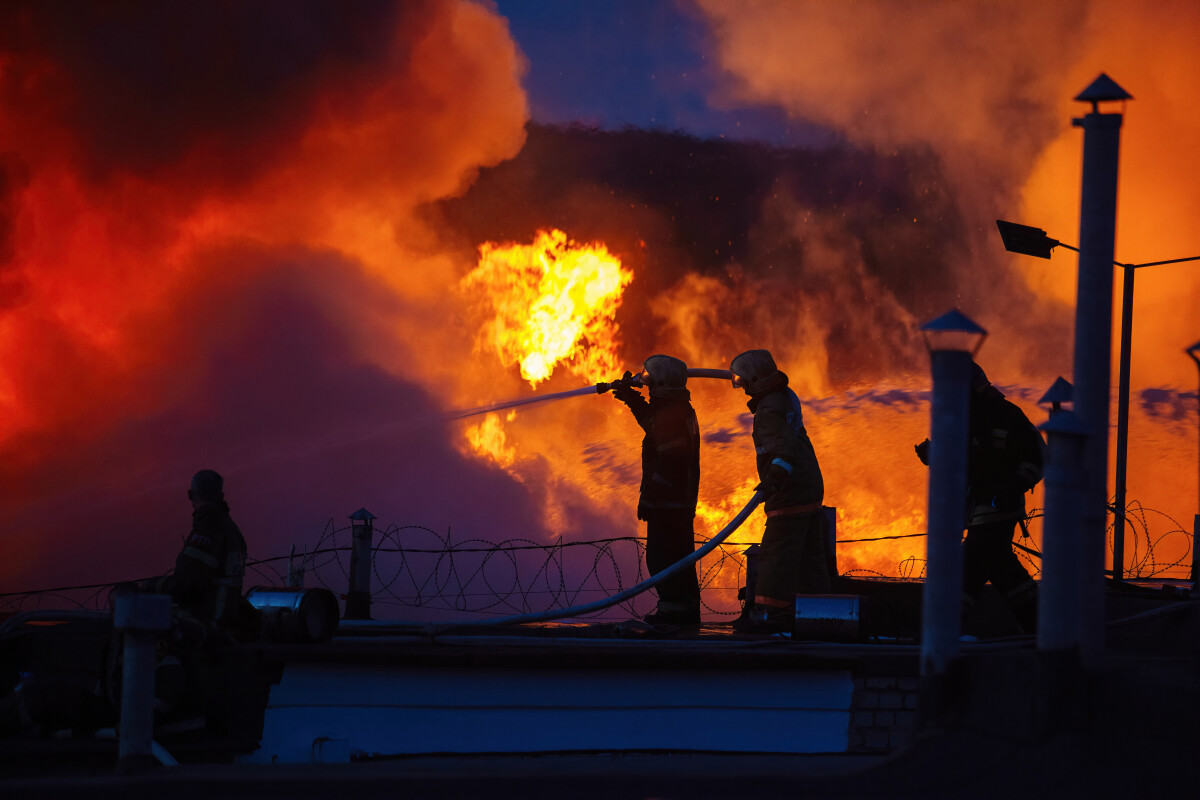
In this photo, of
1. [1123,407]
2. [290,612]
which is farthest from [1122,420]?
[290,612]

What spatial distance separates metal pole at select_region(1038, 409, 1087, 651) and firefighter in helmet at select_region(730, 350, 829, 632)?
4385mm

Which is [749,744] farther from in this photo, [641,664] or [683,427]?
[683,427]

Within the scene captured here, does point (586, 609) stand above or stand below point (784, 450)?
below

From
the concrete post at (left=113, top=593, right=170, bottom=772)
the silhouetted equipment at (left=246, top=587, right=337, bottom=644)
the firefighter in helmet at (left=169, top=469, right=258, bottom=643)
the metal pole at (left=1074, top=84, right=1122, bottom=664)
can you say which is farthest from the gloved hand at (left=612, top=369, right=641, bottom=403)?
the concrete post at (left=113, top=593, right=170, bottom=772)

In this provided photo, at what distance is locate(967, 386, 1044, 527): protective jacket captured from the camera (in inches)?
355

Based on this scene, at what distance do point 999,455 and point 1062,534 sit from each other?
405cm

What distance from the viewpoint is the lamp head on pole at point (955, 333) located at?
5250 millimetres

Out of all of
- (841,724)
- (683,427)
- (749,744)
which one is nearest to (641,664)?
(749,744)

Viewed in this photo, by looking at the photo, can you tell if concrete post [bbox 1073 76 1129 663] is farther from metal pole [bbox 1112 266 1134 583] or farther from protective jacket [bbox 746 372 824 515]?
metal pole [bbox 1112 266 1134 583]

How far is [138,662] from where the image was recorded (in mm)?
6000

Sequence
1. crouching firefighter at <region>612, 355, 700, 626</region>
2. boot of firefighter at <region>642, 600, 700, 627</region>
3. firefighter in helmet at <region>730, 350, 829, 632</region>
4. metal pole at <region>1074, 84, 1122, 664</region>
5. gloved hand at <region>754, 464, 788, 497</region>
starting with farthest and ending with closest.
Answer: crouching firefighter at <region>612, 355, 700, 626</region>
boot of firefighter at <region>642, 600, 700, 627</region>
firefighter in helmet at <region>730, 350, 829, 632</region>
gloved hand at <region>754, 464, 788, 497</region>
metal pole at <region>1074, 84, 1122, 664</region>

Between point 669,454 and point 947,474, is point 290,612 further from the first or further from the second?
point 947,474

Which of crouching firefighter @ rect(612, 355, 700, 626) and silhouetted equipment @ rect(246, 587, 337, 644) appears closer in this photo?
silhouetted equipment @ rect(246, 587, 337, 644)

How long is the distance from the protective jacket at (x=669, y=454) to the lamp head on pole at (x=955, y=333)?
549cm
